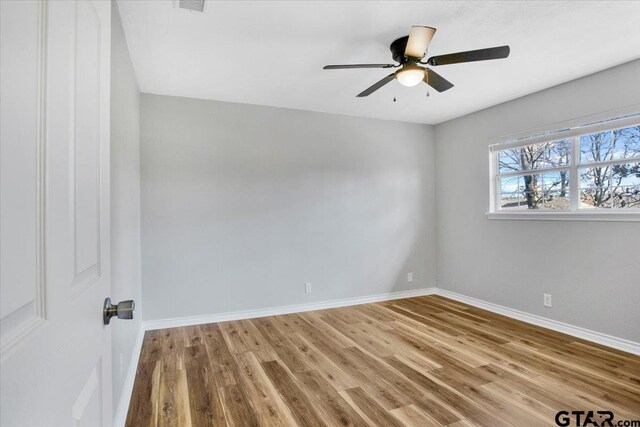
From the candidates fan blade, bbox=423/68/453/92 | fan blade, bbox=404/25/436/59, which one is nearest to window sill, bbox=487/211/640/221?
fan blade, bbox=423/68/453/92

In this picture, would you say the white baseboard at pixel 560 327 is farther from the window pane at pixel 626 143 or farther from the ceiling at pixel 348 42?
the ceiling at pixel 348 42

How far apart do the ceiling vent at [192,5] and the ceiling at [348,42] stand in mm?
42

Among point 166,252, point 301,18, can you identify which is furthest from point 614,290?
point 166,252

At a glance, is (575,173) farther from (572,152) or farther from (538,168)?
(538,168)

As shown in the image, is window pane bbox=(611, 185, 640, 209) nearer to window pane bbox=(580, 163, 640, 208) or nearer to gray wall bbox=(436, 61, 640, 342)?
window pane bbox=(580, 163, 640, 208)

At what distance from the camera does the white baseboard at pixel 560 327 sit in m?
2.95

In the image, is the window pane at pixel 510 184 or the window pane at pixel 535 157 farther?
the window pane at pixel 510 184

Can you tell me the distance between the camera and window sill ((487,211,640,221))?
9.68 ft

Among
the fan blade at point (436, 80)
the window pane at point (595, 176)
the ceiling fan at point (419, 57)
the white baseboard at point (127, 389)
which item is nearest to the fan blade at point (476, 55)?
the ceiling fan at point (419, 57)

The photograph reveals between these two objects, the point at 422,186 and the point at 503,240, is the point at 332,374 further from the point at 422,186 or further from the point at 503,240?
the point at 422,186

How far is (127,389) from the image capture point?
2.21 meters

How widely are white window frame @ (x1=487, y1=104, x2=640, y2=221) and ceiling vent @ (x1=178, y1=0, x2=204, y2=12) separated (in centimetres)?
361

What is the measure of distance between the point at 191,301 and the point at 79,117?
11.2 ft

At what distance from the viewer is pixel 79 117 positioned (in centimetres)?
67
